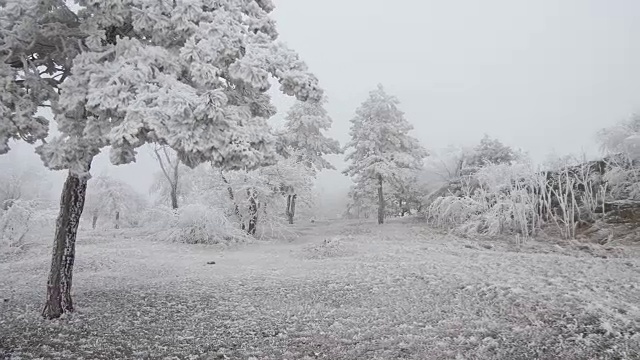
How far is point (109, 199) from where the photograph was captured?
1455 inches

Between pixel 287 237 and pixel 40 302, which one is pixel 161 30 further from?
pixel 287 237

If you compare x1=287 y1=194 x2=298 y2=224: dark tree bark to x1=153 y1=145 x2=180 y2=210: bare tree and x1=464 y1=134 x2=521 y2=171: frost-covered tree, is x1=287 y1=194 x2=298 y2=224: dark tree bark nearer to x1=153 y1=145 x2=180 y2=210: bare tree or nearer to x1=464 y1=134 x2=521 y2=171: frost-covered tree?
x1=153 y1=145 x2=180 y2=210: bare tree

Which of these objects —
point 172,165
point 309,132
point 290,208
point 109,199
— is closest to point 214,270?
point 309,132

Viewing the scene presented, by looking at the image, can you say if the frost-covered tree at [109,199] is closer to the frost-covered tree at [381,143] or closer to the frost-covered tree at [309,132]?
the frost-covered tree at [309,132]

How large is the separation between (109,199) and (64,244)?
115 feet

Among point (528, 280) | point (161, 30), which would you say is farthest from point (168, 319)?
point (528, 280)

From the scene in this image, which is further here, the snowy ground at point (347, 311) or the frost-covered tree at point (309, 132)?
the frost-covered tree at point (309, 132)

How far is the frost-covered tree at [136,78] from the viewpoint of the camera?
4273 millimetres

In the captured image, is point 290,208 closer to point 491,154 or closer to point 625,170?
point 491,154

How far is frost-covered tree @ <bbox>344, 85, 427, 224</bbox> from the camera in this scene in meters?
22.3

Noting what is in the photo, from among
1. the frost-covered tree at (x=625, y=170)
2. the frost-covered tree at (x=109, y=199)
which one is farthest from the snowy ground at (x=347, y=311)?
the frost-covered tree at (x=109, y=199)

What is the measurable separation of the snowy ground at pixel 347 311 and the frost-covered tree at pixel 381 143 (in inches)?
481

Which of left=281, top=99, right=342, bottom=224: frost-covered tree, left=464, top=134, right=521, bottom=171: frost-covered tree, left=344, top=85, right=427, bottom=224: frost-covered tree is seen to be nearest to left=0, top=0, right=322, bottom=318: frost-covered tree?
left=344, top=85, right=427, bottom=224: frost-covered tree

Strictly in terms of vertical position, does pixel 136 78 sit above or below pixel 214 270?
above
